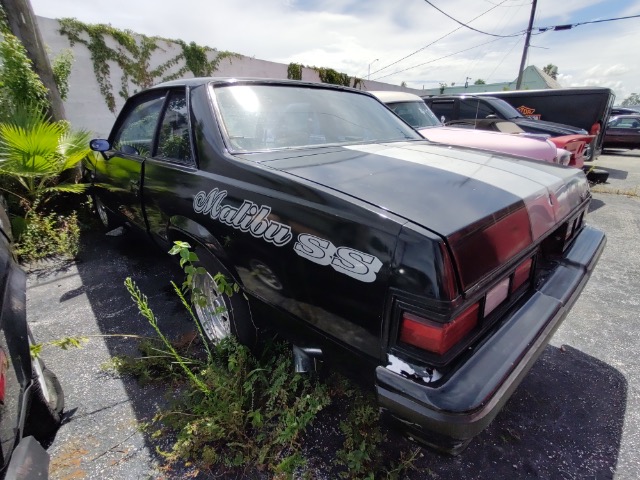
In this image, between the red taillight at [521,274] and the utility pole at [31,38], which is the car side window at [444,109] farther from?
the utility pole at [31,38]

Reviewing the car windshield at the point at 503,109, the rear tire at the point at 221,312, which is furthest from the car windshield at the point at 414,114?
the rear tire at the point at 221,312

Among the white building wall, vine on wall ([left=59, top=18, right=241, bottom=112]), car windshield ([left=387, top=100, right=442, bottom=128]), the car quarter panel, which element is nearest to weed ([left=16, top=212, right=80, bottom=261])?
the car quarter panel

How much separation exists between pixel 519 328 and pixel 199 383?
151 cm

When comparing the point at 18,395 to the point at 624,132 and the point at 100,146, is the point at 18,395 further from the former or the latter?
the point at 624,132

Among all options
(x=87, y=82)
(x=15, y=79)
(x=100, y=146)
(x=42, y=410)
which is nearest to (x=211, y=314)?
(x=42, y=410)

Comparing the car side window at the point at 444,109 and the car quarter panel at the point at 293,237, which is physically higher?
the car side window at the point at 444,109

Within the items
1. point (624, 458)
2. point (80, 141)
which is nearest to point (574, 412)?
point (624, 458)

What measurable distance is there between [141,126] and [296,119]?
4.96ft

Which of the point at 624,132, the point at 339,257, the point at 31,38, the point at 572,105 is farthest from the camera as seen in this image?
the point at 624,132

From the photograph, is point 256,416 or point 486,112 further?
point 486,112

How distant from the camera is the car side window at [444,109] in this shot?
Result: 7.63 meters

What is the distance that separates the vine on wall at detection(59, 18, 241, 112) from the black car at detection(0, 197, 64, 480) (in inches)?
367

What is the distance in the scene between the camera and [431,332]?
3.77 feet

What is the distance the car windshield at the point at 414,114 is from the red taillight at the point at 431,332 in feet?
16.3
